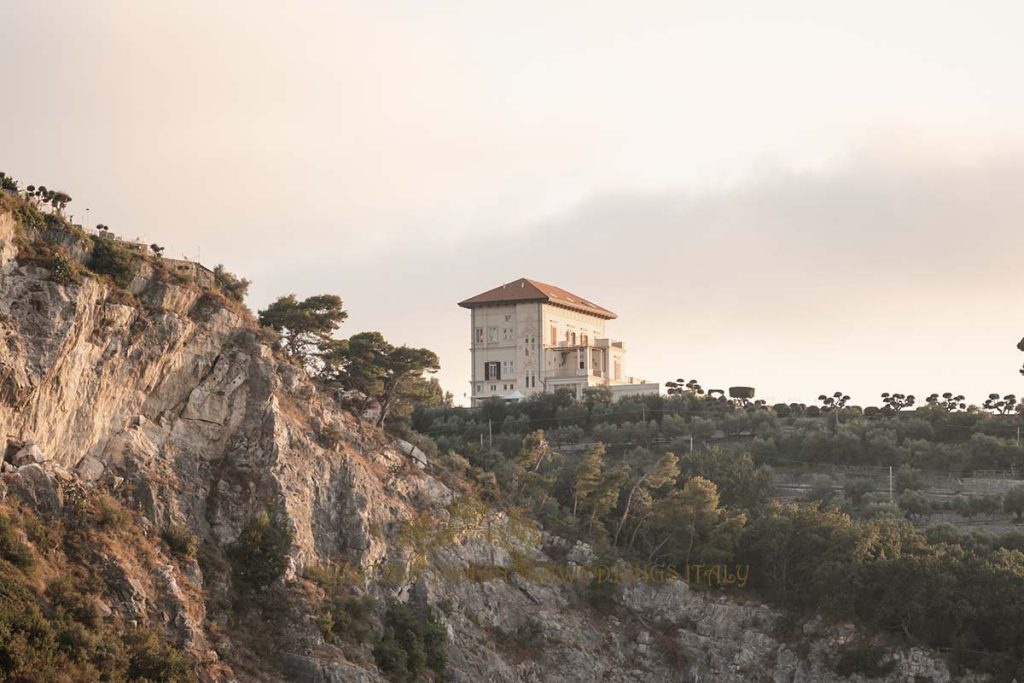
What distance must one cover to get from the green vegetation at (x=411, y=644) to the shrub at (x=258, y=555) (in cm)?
469

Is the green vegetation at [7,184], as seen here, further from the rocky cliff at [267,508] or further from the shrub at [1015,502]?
the shrub at [1015,502]

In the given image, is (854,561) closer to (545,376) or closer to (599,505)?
(599,505)

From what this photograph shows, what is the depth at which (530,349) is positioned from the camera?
118500 millimetres

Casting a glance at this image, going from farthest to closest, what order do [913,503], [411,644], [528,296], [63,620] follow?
[528,296] → [913,503] → [411,644] → [63,620]

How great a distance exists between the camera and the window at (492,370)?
11962 centimetres

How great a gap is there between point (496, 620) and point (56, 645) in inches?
961

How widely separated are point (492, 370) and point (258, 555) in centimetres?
6527

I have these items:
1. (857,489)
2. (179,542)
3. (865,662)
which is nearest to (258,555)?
(179,542)

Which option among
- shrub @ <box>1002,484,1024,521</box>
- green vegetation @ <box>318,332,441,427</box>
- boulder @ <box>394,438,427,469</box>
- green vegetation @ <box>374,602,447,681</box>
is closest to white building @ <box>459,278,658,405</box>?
shrub @ <box>1002,484,1024,521</box>

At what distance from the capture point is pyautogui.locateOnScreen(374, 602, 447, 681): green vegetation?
56.1 m

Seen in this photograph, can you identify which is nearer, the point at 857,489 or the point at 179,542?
the point at 179,542

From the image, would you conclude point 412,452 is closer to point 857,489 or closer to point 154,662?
point 154,662

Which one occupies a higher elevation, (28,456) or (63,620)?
(28,456)

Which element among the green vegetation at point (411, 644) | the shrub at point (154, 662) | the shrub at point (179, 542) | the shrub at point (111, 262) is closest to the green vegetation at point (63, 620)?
the shrub at point (154, 662)
